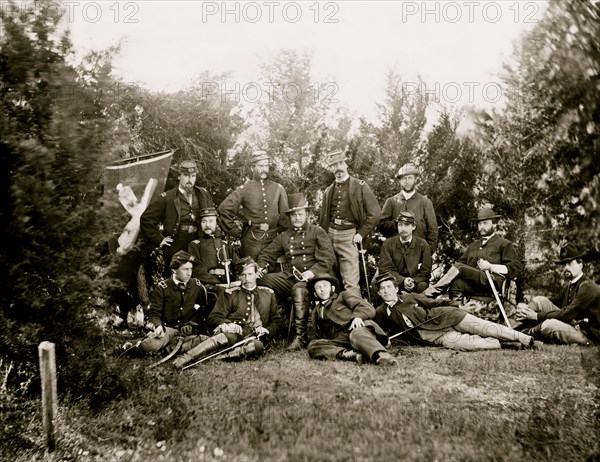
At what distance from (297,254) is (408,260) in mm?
1757

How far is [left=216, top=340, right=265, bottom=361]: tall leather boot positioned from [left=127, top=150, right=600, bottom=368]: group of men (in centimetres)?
2

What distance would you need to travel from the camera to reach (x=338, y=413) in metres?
5.24

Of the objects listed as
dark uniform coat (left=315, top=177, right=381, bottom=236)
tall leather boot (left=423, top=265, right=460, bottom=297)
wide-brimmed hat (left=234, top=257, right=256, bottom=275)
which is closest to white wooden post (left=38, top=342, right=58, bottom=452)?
wide-brimmed hat (left=234, top=257, right=256, bottom=275)

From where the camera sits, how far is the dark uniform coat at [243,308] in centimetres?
799

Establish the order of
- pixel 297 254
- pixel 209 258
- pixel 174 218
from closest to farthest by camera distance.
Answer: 1. pixel 209 258
2. pixel 297 254
3. pixel 174 218

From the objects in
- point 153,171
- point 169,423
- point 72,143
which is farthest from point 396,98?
point 169,423

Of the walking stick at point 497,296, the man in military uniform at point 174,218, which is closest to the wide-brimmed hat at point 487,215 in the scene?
the walking stick at point 497,296

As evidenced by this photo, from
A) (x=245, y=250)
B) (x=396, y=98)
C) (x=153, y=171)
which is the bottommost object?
(x=245, y=250)

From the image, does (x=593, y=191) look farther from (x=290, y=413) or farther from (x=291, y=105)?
(x=291, y=105)

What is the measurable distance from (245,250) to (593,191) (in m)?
6.27

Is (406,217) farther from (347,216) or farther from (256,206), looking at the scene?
(256,206)

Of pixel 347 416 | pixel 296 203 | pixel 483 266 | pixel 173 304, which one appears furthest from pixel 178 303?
pixel 483 266

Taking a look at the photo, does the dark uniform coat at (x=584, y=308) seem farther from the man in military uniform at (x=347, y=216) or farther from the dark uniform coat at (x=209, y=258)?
the dark uniform coat at (x=209, y=258)

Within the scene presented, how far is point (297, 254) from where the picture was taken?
9.11 m
